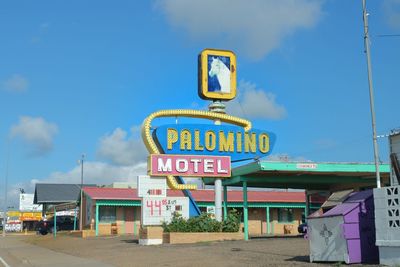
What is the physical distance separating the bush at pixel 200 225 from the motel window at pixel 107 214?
61.5 ft

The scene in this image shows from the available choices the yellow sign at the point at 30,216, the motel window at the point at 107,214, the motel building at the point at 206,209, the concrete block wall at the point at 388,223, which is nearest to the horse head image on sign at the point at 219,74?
the motel building at the point at 206,209

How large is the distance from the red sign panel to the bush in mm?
2658

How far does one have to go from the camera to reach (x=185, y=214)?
32906mm

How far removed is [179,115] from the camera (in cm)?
3553

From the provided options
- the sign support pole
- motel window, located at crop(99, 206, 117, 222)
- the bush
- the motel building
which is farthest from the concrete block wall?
motel window, located at crop(99, 206, 117, 222)

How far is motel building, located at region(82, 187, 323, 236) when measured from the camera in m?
48.2

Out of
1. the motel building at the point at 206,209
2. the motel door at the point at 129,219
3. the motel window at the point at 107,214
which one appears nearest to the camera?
the motel building at the point at 206,209

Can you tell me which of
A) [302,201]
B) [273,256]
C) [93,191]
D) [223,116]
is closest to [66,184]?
[93,191]

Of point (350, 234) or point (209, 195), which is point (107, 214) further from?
point (350, 234)

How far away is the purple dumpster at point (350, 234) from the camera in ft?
47.5

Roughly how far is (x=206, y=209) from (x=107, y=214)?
28.8 ft

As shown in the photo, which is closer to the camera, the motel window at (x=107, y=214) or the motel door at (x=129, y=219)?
the motel window at (x=107, y=214)

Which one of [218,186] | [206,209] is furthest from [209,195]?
[218,186]

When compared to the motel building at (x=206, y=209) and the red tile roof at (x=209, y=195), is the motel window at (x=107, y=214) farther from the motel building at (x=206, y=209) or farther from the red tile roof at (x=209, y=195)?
the red tile roof at (x=209, y=195)
